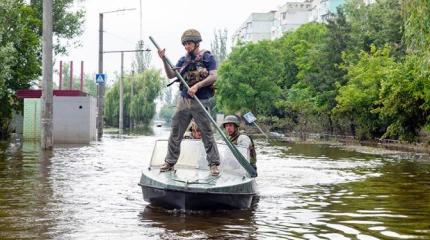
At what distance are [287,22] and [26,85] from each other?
8916 cm

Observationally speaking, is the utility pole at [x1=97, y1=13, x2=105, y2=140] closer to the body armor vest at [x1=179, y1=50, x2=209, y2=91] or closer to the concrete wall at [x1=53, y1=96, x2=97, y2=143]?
the concrete wall at [x1=53, y1=96, x2=97, y2=143]

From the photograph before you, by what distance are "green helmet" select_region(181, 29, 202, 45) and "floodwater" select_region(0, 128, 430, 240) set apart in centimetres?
287

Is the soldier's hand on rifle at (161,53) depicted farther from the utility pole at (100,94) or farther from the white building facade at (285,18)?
the white building facade at (285,18)

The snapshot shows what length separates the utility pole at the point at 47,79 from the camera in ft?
91.1

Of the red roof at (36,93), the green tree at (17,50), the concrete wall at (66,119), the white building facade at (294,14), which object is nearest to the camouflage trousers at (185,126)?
the green tree at (17,50)

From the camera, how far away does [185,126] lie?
1225cm

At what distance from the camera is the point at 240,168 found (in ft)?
42.2

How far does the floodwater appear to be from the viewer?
32.7ft

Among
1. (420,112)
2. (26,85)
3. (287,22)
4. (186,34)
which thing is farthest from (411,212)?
(287,22)

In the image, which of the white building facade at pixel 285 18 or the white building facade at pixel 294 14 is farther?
the white building facade at pixel 294 14

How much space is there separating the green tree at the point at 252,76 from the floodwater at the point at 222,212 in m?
55.7

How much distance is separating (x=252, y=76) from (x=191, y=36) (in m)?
67.9

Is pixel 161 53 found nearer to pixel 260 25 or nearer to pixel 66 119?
pixel 66 119

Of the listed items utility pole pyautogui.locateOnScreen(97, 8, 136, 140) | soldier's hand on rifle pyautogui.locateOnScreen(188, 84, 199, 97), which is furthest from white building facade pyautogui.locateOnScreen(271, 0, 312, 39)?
soldier's hand on rifle pyautogui.locateOnScreen(188, 84, 199, 97)
